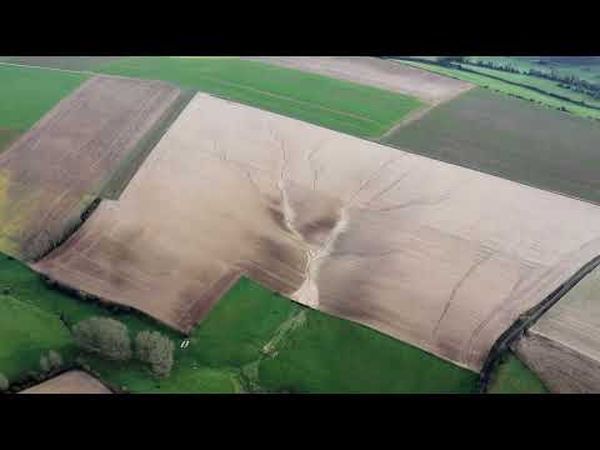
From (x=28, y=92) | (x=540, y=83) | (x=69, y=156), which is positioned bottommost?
(x=69, y=156)

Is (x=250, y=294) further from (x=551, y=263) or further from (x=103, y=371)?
(x=551, y=263)

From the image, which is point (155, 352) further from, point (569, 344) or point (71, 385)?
point (569, 344)

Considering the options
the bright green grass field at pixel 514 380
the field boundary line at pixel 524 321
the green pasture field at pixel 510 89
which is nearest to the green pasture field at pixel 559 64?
the green pasture field at pixel 510 89

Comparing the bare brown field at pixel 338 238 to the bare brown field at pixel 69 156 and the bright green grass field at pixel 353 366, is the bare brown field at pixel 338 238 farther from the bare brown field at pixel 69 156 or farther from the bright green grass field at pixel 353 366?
the bare brown field at pixel 69 156

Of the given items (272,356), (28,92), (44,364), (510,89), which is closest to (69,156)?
(28,92)

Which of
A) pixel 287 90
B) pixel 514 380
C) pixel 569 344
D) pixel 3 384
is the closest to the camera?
pixel 3 384

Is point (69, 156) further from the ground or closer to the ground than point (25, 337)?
further from the ground

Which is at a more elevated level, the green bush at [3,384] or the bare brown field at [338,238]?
the bare brown field at [338,238]
